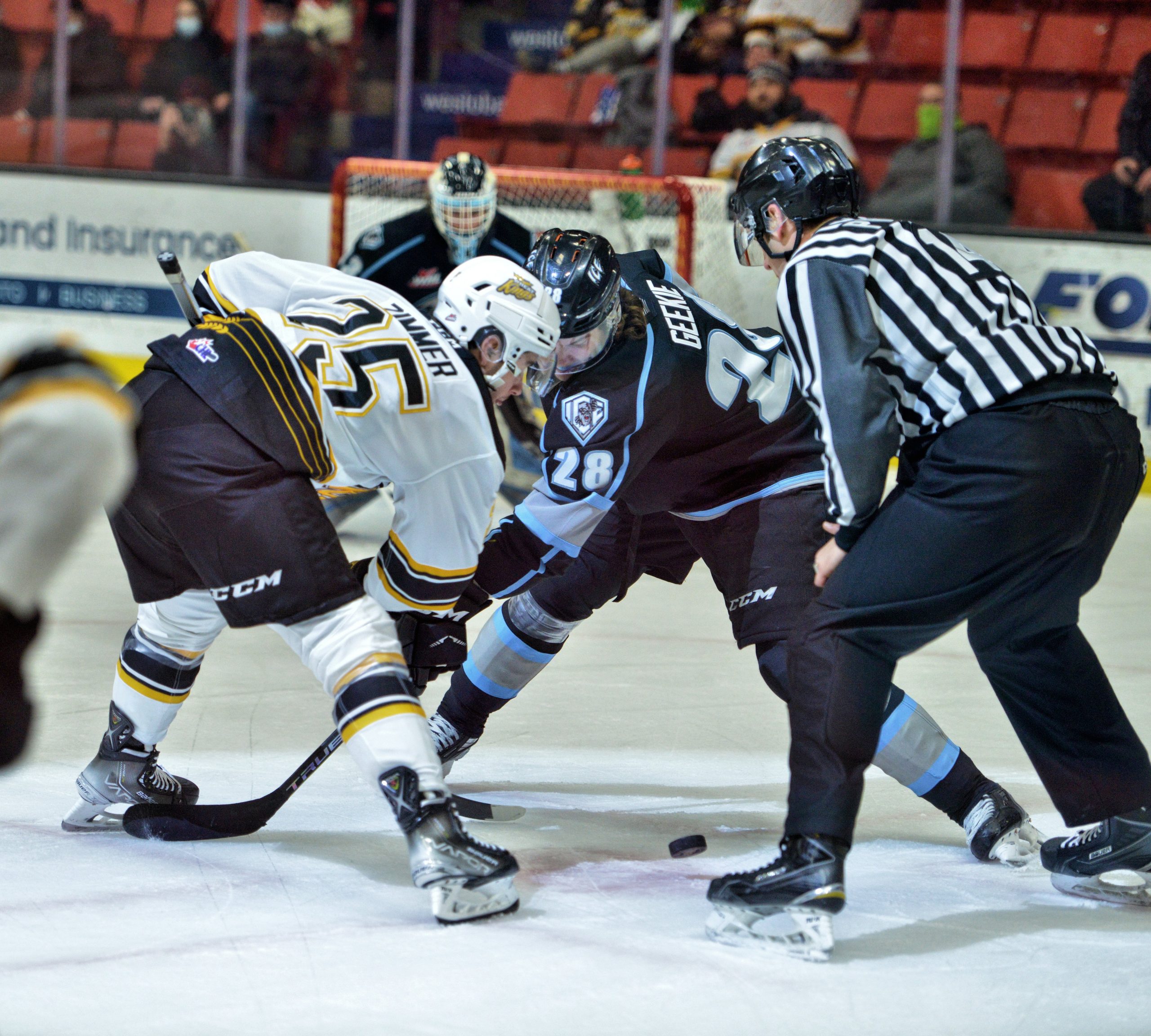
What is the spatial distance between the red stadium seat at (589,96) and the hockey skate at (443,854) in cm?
555

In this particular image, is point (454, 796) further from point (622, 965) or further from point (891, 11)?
point (891, 11)

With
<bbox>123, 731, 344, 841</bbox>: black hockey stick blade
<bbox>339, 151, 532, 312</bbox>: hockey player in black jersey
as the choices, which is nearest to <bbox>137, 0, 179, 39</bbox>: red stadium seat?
<bbox>339, 151, 532, 312</bbox>: hockey player in black jersey

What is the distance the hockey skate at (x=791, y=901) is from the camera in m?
2.12

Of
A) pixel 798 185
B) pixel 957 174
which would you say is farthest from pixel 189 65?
pixel 798 185

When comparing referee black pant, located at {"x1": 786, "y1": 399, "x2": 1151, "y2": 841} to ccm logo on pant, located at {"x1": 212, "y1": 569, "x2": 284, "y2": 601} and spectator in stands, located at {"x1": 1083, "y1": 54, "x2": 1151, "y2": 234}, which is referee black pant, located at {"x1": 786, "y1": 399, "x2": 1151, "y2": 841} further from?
spectator in stands, located at {"x1": 1083, "y1": 54, "x2": 1151, "y2": 234}

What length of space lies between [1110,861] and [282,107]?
600 centimetres

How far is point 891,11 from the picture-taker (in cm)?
670

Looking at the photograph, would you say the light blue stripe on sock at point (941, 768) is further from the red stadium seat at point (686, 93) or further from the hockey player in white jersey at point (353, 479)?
the red stadium seat at point (686, 93)

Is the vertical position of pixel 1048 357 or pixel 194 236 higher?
pixel 1048 357

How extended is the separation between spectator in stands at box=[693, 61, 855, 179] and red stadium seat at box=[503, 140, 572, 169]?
2.54 ft

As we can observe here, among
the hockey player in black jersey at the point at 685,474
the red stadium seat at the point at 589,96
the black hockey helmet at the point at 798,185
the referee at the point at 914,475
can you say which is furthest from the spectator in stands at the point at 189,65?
the referee at the point at 914,475

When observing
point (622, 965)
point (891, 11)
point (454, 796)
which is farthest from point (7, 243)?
point (622, 965)

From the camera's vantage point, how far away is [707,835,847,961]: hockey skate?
2.12m

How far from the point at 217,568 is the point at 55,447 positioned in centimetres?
106
